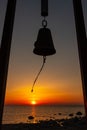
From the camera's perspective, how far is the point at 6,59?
3627 mm

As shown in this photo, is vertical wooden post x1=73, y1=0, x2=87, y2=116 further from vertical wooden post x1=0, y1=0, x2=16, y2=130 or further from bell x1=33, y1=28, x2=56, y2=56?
vertical wooden post x1=0, y1=0, x2=16, y2=130

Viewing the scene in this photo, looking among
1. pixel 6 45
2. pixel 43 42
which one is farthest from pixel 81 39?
pixel 6 45

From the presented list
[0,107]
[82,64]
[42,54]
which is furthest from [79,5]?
[0,107]

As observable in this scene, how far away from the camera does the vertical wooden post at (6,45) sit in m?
3.54

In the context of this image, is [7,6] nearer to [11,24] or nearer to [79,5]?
[11,24]

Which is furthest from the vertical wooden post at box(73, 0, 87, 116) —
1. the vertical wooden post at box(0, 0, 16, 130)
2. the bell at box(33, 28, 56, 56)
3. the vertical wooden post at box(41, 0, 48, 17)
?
the vertical wooden post at box(0, 0, 16, 130)

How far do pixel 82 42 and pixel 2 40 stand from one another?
1.20m

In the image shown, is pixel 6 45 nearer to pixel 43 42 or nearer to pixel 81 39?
pixel 43 42

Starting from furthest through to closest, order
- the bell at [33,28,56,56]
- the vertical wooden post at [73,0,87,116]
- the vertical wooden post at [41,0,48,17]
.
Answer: the bell at [33,28,56,56], the vertical wooden post at [41,0,48,17], the vertical wooden post at [73,0,87,116]

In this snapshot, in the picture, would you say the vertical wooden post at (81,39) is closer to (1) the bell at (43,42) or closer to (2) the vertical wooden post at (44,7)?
(2) the vertical wooden post at (44,7)

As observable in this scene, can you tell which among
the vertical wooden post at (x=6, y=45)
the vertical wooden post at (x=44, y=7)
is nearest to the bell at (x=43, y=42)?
the vertical wooden post at (x=44, y=7)

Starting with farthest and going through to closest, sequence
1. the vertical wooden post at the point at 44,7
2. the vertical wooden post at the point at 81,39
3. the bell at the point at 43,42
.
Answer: the bell at the point at 43,42, the vertical wooden post at the point at 44,7, the vertical wooden post at the point at 81,39

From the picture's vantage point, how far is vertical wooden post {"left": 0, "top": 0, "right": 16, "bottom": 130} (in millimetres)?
3539

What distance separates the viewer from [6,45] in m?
3.66
